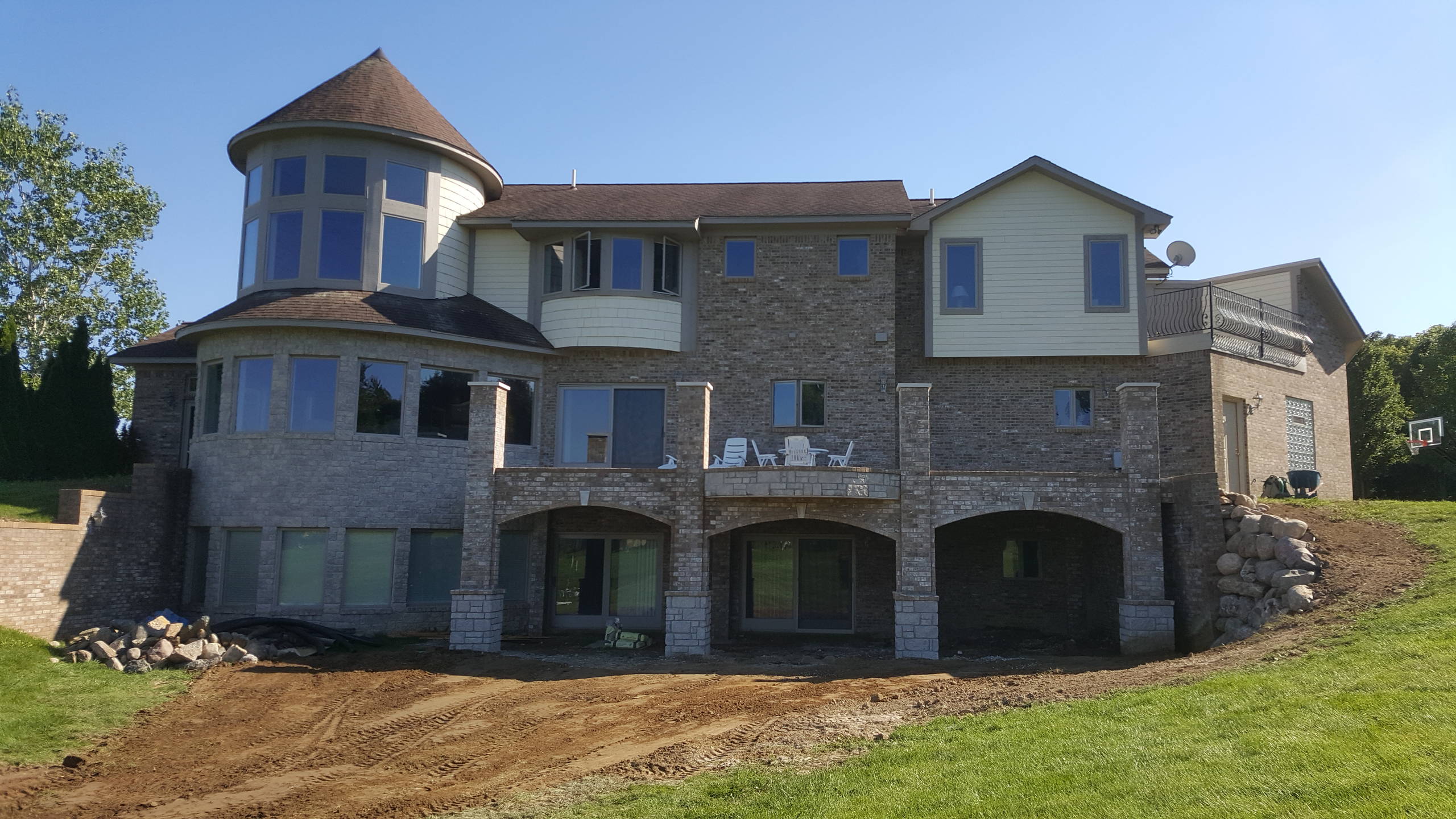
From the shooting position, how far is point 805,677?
13773mm

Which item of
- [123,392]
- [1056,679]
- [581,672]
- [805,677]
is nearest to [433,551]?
[581,672]

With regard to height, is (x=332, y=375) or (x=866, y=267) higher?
(x=866, y=267)

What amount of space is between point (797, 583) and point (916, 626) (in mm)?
4657

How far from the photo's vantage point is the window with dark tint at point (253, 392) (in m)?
18.0

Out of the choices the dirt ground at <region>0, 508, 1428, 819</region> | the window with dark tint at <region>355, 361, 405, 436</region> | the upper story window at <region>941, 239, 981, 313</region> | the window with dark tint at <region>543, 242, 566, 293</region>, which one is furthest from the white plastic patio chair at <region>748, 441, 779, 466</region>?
the window with dark tint at <region>355, 361, 405, 436</region>

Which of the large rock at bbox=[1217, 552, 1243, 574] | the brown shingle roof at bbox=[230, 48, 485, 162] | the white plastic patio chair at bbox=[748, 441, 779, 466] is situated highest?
the brown shingle roof at bbox=[230, 48, 485, 162]

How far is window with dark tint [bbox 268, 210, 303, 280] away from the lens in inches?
746

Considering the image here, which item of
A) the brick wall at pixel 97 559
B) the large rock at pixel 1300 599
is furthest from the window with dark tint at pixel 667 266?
the large rock at pixel 1300 599

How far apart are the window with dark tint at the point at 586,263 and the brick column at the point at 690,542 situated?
4551mm

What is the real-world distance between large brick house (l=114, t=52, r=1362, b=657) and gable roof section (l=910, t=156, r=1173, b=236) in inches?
2.8

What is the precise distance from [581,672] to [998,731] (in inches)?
297

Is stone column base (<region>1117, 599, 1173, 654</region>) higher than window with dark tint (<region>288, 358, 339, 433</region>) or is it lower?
lower

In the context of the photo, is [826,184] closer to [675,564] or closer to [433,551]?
[675,564]

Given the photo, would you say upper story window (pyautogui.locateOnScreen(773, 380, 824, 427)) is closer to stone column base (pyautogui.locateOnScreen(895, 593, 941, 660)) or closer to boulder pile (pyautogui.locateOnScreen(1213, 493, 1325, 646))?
stone column base (pyautogui.locateOnScreen(895, 593, 941, 660))
